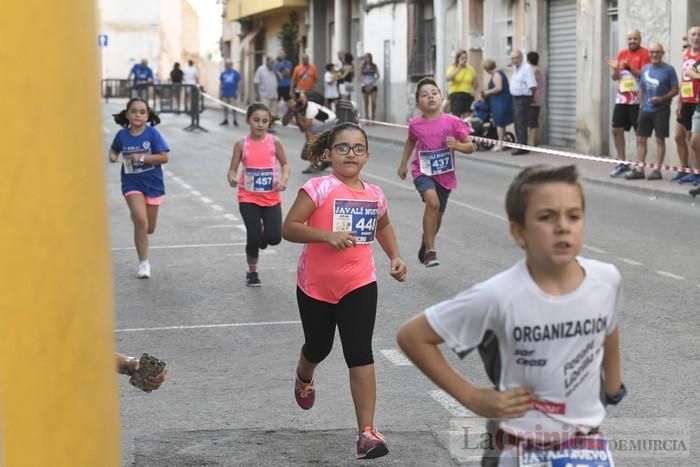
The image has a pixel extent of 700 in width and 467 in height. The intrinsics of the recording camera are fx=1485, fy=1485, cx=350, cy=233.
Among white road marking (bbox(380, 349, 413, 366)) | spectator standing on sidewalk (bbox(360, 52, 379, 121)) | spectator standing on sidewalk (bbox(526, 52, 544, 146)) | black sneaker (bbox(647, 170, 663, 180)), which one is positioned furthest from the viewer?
spectator standing on sidewalk (bbox(360, 52, 379, 121))

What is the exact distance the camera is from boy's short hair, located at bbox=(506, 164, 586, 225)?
13.2 feet

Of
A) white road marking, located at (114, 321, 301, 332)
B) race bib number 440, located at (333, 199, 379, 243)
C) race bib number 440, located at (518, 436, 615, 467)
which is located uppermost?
race bib number 440, located at (333, 199, 379, 243)

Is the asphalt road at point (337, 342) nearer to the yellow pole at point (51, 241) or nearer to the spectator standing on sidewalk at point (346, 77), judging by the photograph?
the yellow pole at point (51, 241)

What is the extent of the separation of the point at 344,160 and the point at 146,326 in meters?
3.95

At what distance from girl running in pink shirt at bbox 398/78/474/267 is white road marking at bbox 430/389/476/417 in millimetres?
4902

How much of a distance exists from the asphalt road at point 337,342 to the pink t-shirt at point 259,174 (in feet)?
2.49

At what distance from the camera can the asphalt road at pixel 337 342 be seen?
7059mm

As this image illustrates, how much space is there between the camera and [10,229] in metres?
3.94

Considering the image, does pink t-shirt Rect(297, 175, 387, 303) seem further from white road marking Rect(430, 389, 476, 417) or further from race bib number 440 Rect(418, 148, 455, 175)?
race bib number 440 Rect(418, 148, 455, 175)

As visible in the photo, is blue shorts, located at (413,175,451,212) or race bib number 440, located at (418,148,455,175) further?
blue shorts, located at (413,175,451,212)

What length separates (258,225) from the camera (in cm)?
1260

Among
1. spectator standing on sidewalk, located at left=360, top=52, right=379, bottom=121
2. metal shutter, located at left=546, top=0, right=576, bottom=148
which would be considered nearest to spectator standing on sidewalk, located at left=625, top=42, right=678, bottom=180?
metal shutter, located at left=546, top=0, right=576, bottom=148

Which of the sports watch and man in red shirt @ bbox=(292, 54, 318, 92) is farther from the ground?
man in red shirt @ bbox=(292, 54, 318, 92)

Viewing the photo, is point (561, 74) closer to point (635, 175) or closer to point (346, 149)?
point (635, 175)
